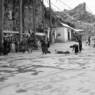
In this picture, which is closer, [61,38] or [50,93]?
[50,93]

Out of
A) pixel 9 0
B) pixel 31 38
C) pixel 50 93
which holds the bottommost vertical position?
pixel 50 93

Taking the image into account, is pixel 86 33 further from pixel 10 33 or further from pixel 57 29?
pixel 10 33

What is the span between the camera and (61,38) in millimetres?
40250

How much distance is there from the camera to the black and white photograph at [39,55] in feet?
21.6

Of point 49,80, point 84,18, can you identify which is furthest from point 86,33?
point 49,80

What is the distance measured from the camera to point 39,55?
1856cm

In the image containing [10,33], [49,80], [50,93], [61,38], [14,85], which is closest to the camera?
[50,93]

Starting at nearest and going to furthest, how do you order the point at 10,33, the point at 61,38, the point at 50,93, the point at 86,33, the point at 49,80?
1. the point at 50,93
2. the point at 49,80
3. the point at 10,33
4. the point at 61,38
5. the point at 86,33

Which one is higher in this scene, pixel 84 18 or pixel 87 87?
pixel 84 18

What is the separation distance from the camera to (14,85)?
265 inches

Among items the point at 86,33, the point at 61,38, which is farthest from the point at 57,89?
the point at 86,33

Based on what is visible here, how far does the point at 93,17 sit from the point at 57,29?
32948 millimetres

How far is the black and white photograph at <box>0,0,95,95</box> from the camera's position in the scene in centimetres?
658

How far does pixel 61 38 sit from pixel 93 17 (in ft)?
109
